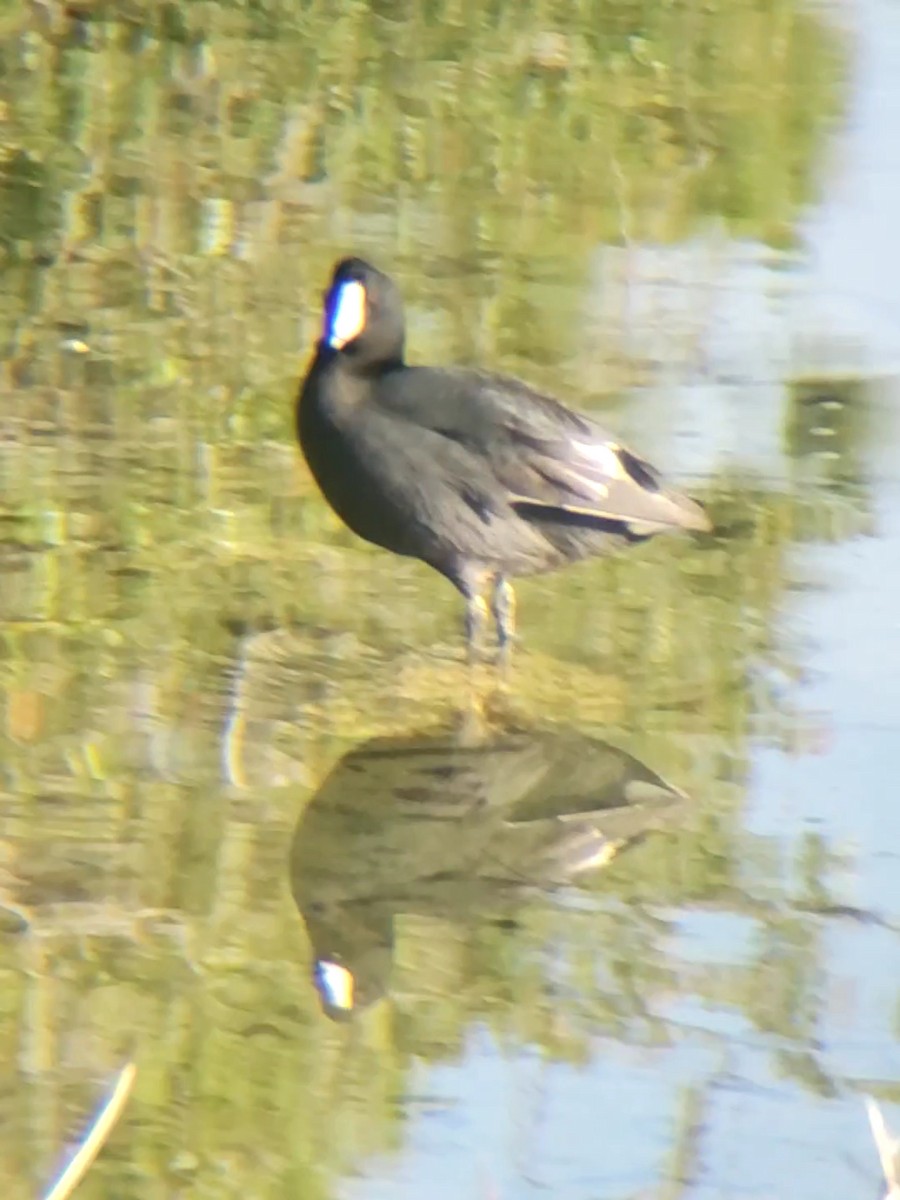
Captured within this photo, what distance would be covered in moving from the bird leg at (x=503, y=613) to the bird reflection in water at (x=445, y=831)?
0.47 meters

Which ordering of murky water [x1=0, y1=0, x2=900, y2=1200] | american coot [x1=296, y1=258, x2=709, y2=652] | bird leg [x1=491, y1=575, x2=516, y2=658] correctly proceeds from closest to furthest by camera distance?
murky water [x1=0, y1=0, x2=900, y2=1200] < american coot [x1=296, y1=258, x2=709, y2=652] < bird leg [x1=491, y1=575, x2=516, y2=658]

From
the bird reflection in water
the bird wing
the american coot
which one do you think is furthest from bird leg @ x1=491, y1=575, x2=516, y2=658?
the bird reflection in water

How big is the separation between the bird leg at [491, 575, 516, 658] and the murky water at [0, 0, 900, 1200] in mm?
100

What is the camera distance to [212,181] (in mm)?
9945

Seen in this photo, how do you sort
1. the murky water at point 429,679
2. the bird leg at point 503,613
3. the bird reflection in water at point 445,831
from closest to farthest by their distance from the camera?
the murky water at point 429,679 → the bird reflection in water at point 445,831 → the bird leg at point 503,613

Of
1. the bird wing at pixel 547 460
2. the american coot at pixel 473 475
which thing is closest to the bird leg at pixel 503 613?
the american coot at pixel 473 475

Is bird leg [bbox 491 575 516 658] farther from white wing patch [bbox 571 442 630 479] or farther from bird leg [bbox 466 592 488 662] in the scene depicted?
white wing patch [bbox 571 442 630 479]

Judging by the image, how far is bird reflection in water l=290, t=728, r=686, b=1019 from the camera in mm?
4746

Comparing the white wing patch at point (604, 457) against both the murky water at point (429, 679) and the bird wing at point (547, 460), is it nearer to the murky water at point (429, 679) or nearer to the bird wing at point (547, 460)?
the bird wing at point (547, 460)

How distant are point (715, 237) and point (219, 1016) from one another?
619 cm

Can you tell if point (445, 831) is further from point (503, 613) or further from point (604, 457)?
point (604, 457)

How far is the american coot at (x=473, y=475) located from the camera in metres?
6.18

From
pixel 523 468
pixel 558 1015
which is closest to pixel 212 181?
pixel 523 468

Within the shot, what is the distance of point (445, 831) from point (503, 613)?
3.91ft
